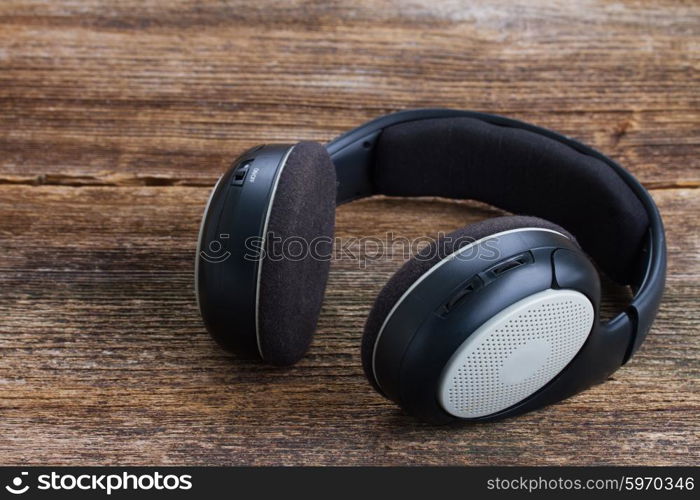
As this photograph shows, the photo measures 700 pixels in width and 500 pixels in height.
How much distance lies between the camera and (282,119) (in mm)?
2014

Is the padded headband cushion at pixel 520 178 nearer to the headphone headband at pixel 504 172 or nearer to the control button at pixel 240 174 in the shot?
the headphone headband at pixel 504 172

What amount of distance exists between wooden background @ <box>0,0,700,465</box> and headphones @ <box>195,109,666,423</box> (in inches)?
3.7

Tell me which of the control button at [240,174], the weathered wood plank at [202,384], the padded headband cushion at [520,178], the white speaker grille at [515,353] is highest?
the control button at [240,174]

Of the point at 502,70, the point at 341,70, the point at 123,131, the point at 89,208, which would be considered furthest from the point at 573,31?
the point at 89,208

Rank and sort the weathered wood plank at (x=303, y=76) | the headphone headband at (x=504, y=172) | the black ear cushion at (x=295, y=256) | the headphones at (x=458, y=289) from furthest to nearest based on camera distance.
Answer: the weathered wood plank at (x=303, y=76), the headphone headband at (x=504, y=172), the black ear cushion at (x=295, y=256), the headphones at (x=458, y=289)

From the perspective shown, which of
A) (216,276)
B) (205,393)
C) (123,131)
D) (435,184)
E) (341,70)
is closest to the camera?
(216,276)

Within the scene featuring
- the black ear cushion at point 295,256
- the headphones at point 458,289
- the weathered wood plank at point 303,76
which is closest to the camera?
the headphones at point 458,289

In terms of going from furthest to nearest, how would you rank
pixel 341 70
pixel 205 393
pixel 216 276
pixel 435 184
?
1. pixel 341 70
2. pixel 435 184
3. pixel 205 393
4. pixel 216 276

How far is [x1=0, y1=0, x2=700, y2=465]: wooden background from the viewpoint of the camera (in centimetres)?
128

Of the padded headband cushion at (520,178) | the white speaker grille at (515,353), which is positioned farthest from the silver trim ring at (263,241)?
the padded headband cushion at (520,178)

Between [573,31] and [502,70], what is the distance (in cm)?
25

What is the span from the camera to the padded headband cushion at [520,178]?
1.47m

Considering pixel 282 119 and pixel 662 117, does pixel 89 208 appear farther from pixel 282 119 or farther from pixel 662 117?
pixel 662 117

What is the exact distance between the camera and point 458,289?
43.6 inches
